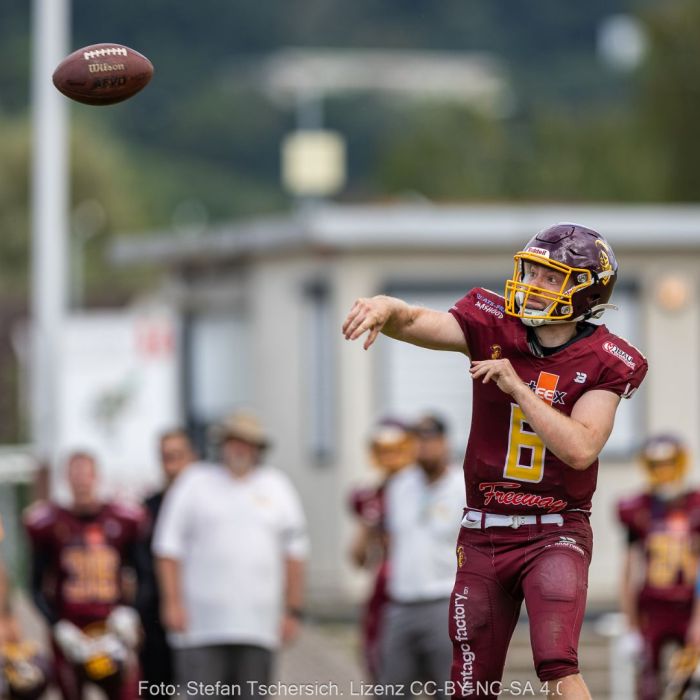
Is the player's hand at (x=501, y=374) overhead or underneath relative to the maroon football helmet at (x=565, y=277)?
underneath

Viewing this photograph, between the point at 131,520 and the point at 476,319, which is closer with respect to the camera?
the point at 476,319

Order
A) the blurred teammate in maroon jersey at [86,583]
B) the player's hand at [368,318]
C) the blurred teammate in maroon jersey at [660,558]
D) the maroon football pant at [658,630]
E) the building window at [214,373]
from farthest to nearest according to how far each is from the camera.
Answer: the building window at [214,373], the maroon football pant at [658,630], the blurred teammate in maroon jersey at [660,558], the blurred teammate in maroon jersey at [86,583], the player's hand at [368,318]

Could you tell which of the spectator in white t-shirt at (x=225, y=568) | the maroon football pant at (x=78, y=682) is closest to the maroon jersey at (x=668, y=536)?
the spectator in white t-shirt at (x=225, y=568)

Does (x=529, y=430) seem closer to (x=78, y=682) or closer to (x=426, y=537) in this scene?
(x=426, y=537)

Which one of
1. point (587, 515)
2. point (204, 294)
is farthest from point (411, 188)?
point (587, 515)

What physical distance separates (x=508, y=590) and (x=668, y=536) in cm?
620

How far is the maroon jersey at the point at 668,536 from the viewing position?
12.8 meters

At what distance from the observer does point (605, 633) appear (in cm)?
1683

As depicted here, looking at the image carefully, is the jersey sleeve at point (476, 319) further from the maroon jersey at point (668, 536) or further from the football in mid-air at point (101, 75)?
the maroon jersey at point (668, 536)

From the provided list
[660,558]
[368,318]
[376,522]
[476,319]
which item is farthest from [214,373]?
[368,318]

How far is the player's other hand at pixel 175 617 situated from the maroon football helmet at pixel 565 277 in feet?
15.3

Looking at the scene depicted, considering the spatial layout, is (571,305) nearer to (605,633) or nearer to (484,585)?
(484,585)

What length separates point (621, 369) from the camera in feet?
22.0

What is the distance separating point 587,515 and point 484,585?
0.45m
